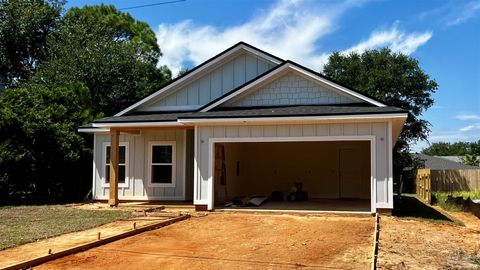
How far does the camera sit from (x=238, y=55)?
17.0 meters

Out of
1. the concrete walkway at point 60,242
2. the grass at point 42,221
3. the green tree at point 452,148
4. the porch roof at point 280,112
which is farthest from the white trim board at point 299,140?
the green tree at point 452,148

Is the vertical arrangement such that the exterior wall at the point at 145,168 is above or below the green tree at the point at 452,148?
below

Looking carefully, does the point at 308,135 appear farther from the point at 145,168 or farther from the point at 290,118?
the point at 145,168

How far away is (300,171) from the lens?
19.2 m

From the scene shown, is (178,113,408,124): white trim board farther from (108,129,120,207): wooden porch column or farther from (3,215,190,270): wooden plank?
(3,215,190,270): wooden plank

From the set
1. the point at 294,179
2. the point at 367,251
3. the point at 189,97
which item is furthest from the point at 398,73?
the point at 367,251

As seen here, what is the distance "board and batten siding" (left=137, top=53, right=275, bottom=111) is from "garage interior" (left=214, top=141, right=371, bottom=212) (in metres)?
2.10

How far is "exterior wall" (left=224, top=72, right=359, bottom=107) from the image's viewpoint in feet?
46.9

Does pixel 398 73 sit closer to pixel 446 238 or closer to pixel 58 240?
pixel 446 238

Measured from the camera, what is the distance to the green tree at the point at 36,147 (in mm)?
16828

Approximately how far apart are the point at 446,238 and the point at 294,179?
398 inches

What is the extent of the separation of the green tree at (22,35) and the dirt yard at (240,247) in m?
29.5

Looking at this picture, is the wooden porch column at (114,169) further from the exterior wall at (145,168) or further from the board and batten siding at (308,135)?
the board and batten siding at (308,135)

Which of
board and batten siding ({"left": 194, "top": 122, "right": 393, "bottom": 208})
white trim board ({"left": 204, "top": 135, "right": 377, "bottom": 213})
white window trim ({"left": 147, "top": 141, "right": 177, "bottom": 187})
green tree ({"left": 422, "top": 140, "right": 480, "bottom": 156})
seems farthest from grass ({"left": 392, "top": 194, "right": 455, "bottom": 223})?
green tree ({"left": 422, "top": 140, "right": 480, "bottom": 156})
